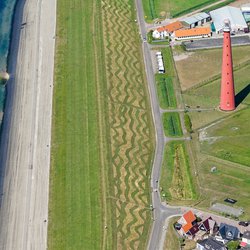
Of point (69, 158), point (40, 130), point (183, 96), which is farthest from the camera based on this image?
point (183, 96)

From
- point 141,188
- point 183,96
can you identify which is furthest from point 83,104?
point 141,188

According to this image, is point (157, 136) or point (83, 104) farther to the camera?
point (83, 104)

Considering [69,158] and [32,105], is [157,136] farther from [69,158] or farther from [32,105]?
[32,105]

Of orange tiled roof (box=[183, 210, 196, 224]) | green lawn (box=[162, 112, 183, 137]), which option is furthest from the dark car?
green lawn (box=[162, 112, 183, 137])

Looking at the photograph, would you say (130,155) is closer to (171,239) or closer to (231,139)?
(231,139)

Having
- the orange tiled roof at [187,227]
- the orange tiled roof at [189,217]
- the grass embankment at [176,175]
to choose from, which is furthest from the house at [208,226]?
the grass embankment at [176,175]

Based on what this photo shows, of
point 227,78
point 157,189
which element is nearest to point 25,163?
point 157,189

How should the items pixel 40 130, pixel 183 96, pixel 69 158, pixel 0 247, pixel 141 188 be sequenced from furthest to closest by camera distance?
1. pixel 183 96
2. pixel 40 130
3. pixel 69 158
4. pixel 141 188
5. pixel 0 247
